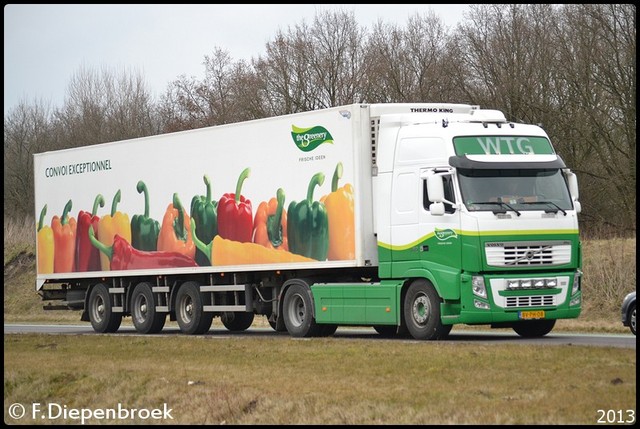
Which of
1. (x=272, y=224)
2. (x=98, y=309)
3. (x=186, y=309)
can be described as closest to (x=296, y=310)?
(x=272, y=224)

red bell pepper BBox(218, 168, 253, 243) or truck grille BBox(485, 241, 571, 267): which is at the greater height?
red bell pepper BBox(218, 168, 253, 243)

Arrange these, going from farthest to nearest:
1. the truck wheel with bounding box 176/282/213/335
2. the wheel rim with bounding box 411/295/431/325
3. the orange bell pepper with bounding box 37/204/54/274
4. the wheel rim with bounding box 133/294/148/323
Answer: the orange bell pepper with bounding box 37/204/54/274 < the wheel rim with bounding box 133/294/148/323 < the truck wheel with bounding box 176/282/213/335 < the wheel rim with bounding box 411/295/431/325

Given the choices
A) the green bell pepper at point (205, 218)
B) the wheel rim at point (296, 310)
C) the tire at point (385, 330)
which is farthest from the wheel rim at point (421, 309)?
the green bell pepper at point (205, 218)

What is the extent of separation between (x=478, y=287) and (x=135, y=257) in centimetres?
1045

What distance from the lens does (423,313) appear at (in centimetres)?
2289

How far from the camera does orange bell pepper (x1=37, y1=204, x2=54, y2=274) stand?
32.9 metres

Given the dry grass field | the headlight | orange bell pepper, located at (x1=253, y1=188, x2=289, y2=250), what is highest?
orange bell pepper, located at (x1=253, y1=188, x2=289, y2=250)

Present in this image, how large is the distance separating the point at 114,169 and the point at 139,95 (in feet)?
133

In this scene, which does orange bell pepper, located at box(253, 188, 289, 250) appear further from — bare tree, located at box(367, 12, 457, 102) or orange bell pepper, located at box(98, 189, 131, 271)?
bare tree, located at box(367, 12, 457, 102)

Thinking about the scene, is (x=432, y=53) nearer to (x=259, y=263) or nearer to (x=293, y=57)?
(x=293, y=57)

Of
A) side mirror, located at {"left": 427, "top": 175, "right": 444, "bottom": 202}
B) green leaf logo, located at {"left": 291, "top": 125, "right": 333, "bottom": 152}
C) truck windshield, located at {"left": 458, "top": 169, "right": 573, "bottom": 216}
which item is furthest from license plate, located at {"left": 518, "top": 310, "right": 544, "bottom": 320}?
green leaf logo, located at {"left": 291, "top": 125, "right": 333, "bottom": 152}

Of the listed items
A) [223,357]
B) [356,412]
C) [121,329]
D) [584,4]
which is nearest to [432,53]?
[584,4]

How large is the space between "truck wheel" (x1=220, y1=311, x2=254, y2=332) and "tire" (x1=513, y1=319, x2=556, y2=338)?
7.36 meters

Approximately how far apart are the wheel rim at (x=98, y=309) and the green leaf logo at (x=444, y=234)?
37.8ft
